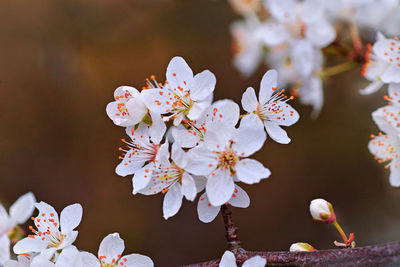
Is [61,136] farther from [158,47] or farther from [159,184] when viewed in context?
[159,184]

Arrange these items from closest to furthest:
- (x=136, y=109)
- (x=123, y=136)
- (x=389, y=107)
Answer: (x=136, y=109) < (x=389, y=107) < (x=123, y=136)

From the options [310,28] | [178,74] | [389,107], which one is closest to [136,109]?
[178,74]

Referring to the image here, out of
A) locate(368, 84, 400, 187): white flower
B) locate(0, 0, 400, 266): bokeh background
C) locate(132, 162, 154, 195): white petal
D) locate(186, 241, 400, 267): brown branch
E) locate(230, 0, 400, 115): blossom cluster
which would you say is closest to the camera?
locate(186, 241, 400, 267): brown branch

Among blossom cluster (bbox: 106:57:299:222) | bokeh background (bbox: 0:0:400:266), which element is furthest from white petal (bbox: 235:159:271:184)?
bokeh background (bbox: 0:0:400:266)

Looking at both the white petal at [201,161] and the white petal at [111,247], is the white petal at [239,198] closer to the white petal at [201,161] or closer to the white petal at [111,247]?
the white petal at [201,161]

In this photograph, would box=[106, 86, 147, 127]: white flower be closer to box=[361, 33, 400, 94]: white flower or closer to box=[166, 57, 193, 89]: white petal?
box=[166, 57, 193, 89]: white petal

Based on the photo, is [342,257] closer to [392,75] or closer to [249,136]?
[249,136]
